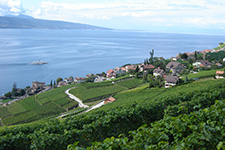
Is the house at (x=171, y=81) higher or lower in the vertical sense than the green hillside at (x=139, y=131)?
lower

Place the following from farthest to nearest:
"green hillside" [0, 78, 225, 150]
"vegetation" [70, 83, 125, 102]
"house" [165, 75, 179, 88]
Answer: "vegetation" [70, 83, 125, 102]
"house" [165, 75, 179, 88]
"green hillside" [0, 78, 225, 150]

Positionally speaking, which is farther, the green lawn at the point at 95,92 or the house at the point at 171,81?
the green lawn at the point at 95,92

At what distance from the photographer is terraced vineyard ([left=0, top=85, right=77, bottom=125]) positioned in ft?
96.6

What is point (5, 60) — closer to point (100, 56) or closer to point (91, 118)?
point (100, 56)

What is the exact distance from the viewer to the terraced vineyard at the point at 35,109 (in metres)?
29.4

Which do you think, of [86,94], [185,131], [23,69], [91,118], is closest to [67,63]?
[23,69]

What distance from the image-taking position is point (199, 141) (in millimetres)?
5457

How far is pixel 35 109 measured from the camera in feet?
108

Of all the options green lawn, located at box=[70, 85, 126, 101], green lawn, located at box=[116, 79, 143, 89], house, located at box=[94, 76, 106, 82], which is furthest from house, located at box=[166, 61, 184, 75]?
house, located at box=[94, 76, 106, 82]

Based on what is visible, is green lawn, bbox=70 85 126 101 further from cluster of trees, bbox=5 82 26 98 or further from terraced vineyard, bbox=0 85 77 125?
cluster of trees, bbox=5 82 26 98

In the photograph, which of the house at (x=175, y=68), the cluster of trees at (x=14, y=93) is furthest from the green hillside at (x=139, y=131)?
the cluster of trees at (x=14, y=93)

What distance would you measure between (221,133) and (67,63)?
2996 inches

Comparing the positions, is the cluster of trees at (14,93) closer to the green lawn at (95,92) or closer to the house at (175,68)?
the green lawn at (95,92)

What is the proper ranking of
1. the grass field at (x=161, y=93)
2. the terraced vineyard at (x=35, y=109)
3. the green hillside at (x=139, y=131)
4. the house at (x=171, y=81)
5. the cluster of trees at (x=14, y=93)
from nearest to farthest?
the green hillside at (x=139, y=131) < the grass field at (x=161, y=93) < the terraced vineyard at (x=35, y=109) < the house at (x=171, y=81) < the cluster of trees at (x=14, y=93)
